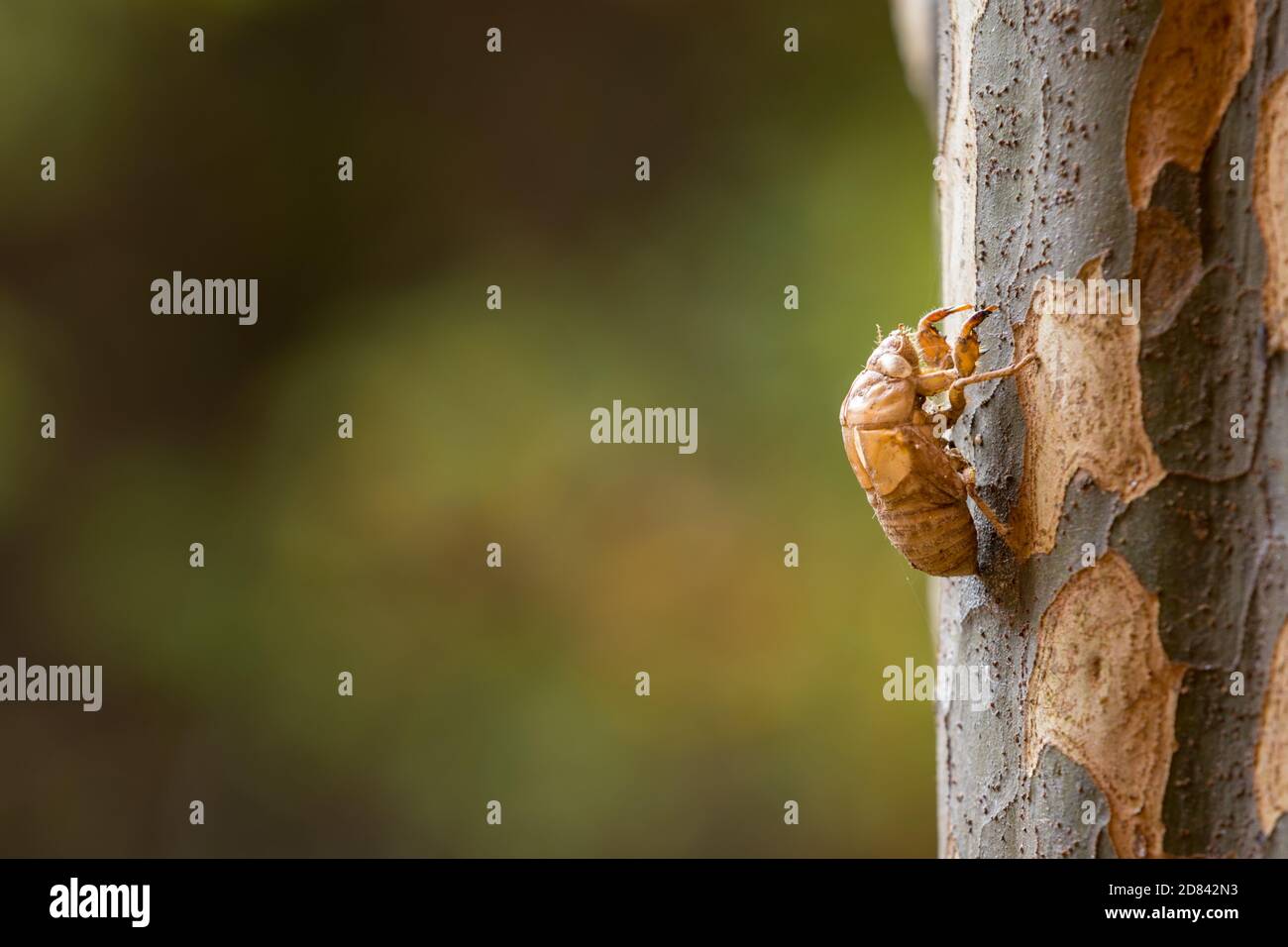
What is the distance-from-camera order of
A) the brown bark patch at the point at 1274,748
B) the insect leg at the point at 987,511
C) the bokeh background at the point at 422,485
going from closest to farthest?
the brown bark patch at the point at 1274,748 < the insect leg at the point at 987,511 < the bokeh background at the point at 422,485

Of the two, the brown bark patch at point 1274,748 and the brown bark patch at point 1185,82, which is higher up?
the brown bark patch at point 1185,82

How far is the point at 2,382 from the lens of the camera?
235 centimetres

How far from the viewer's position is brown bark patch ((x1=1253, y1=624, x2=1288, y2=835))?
1.77 feet

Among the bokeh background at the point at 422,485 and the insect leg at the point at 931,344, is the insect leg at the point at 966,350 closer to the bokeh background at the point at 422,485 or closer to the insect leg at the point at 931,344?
the insect leg at the point at 931,344

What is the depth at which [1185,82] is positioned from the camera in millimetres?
583

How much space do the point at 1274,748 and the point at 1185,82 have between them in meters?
0.36

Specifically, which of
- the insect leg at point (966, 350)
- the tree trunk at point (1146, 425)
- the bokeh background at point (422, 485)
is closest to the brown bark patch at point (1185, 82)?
the tree trunk at point (1146, 425)

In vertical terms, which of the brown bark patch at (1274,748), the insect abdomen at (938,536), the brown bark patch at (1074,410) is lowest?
the brown bark patch at (1274,748)

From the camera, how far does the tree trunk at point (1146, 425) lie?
556 mm

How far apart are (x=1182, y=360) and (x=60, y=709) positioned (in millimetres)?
2552

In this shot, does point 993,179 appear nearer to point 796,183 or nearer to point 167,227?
point 796,183

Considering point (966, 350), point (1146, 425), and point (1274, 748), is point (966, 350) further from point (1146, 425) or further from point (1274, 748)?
point (1274, 748)
